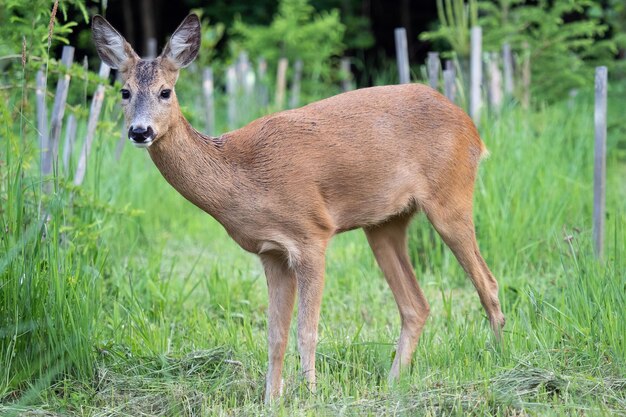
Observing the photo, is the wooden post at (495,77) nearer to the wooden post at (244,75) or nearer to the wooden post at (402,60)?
the wooden post at (402,60)

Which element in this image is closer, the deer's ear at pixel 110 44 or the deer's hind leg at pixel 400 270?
the deer's ear at pixel 110 44

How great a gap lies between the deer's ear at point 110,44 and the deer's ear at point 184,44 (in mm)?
177

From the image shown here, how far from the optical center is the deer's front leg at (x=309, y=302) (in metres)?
4.77

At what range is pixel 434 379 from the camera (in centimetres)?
444

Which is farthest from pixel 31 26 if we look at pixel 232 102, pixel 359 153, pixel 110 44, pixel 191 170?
pixel 232 102

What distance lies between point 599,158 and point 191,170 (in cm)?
298

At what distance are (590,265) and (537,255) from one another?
164 centimetres

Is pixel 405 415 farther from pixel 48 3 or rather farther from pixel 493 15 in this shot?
pixel 493 15

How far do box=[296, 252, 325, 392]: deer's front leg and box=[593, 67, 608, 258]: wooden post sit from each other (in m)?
2.31

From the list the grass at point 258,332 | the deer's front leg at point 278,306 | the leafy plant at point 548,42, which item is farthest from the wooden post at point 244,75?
the deer's front leg at point 278,306

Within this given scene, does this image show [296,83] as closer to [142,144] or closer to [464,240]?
[464,240]

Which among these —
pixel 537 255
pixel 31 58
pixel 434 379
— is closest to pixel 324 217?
pixel 434 379

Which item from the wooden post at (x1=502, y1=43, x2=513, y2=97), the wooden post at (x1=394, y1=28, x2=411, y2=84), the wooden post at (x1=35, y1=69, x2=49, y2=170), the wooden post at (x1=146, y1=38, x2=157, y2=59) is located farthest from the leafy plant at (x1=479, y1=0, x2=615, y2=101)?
the wooden post at (x1=35, y1=69, x2=49, y2=170)

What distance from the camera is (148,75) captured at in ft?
15.4
